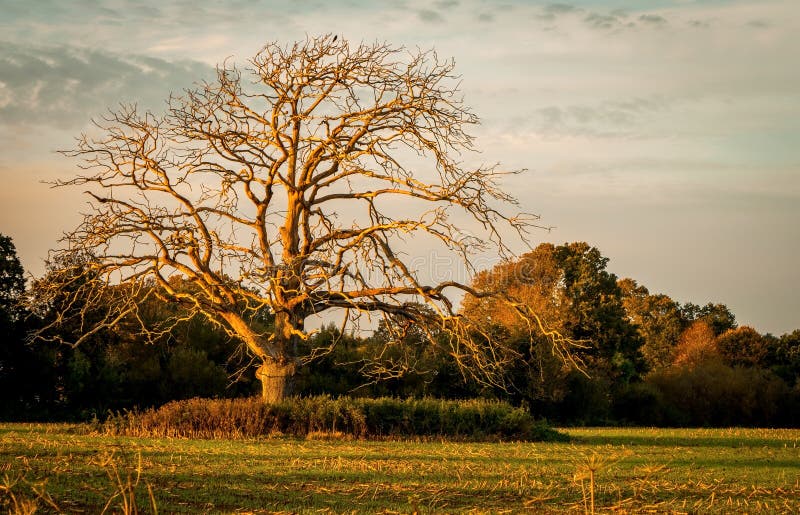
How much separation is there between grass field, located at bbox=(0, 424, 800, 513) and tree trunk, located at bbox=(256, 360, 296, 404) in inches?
162

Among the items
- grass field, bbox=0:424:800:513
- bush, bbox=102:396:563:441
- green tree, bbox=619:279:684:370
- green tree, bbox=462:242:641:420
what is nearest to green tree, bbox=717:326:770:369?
green tree, bbox=619:279:684:370

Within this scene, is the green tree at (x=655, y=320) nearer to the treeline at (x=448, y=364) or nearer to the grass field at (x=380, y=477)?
the treeline at (x=448, y=364)

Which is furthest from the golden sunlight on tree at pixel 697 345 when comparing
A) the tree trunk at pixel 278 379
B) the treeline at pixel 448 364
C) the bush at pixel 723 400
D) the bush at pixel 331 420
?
the tree trunk at pixel 278 379

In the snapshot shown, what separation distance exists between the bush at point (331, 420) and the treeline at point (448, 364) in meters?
1.32

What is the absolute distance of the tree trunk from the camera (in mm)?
22656

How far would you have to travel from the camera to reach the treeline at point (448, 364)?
89.9 feet

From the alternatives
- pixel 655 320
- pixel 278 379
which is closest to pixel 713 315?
pixel 655 320

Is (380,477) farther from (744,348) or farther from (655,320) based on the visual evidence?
(655,320)

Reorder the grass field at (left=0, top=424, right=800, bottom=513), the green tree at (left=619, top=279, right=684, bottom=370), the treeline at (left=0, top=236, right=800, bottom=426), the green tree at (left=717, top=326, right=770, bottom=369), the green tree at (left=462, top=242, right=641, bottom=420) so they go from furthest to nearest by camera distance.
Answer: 1. the green tree at (left=619, top=279, right=684, bottom=370)
2. the green tree at (left=717, top=326, right=770, bottom=369)
3. the green tree at (left=462, top=242, right=641, bottom=420)
4. the treeline at (left=0, top=236, right=800, bottom=426)
5. the grass field at (left=0, top=424, right=800, bottom=513)

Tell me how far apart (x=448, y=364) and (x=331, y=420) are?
451 inches

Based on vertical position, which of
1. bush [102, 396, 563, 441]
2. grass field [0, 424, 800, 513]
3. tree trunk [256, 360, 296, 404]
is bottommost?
grass field [0, 424, 800, 513]

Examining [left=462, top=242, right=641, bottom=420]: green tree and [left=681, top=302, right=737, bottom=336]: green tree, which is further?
[left=681, top=302, right=737, bottom=336]: green tree

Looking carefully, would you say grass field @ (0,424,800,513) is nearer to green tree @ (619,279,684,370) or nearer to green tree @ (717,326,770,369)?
green tree @ (717,326,770,369)

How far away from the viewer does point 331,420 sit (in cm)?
2028
